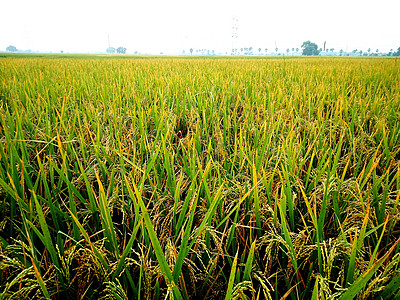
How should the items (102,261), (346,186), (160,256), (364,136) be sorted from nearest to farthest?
(160,256) → (102,261) → (346,186) → (364,136)

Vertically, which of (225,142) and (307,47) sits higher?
(307,47)

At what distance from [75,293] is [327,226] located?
0.76 m

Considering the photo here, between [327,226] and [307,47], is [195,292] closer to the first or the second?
[327,226]

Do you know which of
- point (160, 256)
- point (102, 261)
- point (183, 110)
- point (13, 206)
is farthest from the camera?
point (183, 110)

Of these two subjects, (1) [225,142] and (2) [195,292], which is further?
(1) [225,142]

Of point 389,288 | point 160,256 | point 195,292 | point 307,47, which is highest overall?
point 307,47

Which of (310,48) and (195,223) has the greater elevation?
(310,48)

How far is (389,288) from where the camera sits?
432mm

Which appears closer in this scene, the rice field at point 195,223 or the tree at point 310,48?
the rice field at point 195,223

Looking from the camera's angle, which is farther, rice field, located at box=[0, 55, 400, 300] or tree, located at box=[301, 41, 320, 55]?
tree, located at box=[301, 41, 320, 55]

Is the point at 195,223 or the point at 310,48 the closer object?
the point at 195,223

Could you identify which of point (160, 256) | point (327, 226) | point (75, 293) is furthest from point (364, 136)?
point (75, 293)

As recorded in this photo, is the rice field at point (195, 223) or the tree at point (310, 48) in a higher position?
the tree at point (310, 48)

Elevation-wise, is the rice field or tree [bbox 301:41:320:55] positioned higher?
tree [bbox 301:41:320:55]
